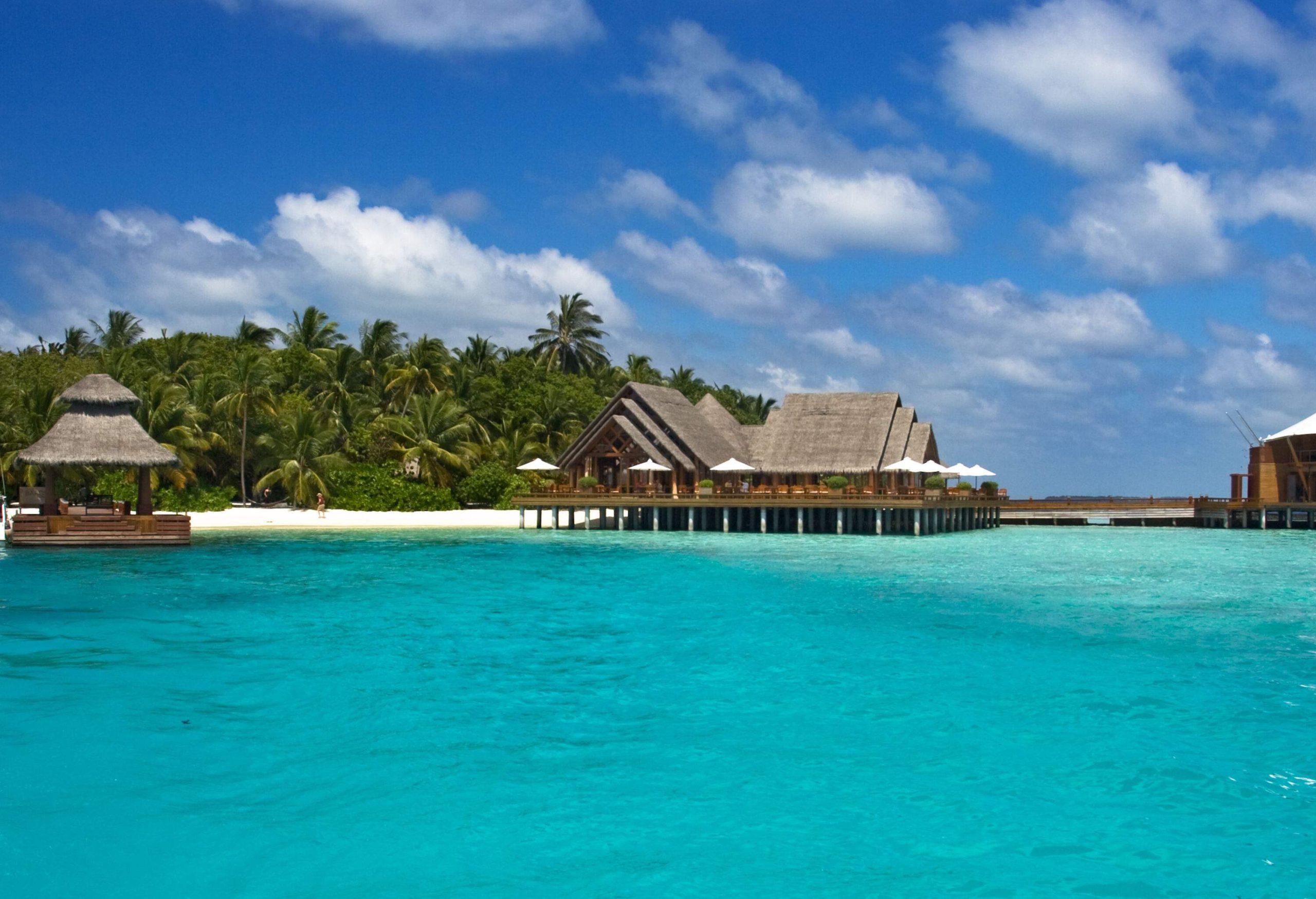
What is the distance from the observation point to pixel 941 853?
8281 millimetres

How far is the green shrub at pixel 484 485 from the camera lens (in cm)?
5278

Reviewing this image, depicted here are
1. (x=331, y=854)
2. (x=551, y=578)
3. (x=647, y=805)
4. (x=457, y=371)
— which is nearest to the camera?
(x=331, y=854)

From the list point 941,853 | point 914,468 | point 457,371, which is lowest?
point 941,853

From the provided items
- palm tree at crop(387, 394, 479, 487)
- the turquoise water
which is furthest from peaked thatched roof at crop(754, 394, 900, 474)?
the turquoise water

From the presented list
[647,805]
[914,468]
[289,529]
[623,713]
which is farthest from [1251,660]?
[289,529]

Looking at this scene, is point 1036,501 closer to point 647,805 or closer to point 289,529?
point 289,529

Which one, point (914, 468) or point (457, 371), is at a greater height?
point (457, 371)

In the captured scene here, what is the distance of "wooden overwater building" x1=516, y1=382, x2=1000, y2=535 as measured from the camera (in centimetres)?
4575

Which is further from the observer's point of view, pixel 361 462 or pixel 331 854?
pixel 361 462

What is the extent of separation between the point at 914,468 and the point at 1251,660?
97.0ft

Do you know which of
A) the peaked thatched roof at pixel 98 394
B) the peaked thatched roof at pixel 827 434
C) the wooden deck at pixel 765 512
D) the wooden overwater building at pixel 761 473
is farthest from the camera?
the peaked thatched roof at pixel 827 434

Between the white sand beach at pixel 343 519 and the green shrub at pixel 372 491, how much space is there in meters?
0.53

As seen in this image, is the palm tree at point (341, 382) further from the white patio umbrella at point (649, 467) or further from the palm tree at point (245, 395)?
the white patio umbrella at point (649, 467)

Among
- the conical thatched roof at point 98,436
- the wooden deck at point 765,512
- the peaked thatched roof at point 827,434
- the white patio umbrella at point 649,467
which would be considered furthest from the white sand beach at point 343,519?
the peaked thatched roof at point 827,434
